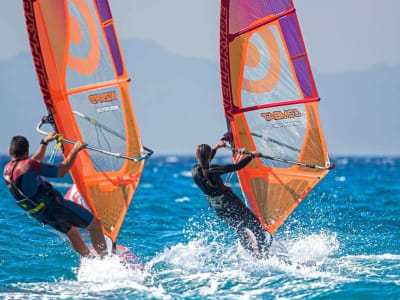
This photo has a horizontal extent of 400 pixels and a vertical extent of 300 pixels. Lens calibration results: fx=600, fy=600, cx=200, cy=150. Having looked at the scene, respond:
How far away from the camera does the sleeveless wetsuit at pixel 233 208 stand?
22.4 ft

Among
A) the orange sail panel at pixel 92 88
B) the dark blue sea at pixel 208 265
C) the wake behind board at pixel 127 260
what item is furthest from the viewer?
the orange sail panel at pixel 92 88

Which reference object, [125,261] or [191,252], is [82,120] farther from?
[191,252]

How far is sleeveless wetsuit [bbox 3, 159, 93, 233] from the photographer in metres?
5.72

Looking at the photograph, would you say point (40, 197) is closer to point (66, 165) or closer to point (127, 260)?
point (66, 165)

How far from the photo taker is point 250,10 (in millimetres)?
7395

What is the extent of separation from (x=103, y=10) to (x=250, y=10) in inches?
72.2

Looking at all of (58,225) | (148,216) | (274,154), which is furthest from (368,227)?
(58,225)

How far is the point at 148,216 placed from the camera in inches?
482

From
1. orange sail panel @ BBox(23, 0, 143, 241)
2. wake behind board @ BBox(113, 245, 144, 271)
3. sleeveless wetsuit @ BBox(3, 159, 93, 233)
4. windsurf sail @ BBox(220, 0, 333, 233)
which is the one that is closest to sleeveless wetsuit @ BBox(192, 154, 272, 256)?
windsurf sail @ BBox(220, 0, 333, 233)

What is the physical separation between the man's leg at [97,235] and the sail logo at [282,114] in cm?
258

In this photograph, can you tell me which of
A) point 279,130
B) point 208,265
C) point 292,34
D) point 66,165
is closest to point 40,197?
point 66,165

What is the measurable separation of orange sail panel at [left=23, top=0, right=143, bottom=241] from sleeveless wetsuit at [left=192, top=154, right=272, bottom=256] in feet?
2.61

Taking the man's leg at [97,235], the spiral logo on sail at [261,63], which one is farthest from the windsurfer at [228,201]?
the man's leg at [97,235]

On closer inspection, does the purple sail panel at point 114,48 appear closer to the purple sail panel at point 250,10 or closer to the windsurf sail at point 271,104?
the windsurf sail at point 271,104
